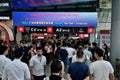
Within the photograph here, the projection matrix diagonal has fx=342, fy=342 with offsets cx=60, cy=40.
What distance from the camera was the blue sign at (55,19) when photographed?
2105 cm

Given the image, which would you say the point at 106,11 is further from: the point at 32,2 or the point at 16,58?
the point at 16,58

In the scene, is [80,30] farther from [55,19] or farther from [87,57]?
[87,57]

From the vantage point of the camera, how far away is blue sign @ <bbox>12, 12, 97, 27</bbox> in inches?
829

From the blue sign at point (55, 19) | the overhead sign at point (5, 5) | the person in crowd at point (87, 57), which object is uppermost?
the overhead sign at point (5, 5)

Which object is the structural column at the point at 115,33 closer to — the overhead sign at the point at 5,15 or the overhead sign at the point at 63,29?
the overhead sign at the point at 63,29

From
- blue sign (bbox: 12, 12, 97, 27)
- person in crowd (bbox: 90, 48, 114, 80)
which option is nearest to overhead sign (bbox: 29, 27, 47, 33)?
blue sign (bbox: 12, 12, 97, 27)

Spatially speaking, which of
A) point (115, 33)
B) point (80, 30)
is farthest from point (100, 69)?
point (80, 30)

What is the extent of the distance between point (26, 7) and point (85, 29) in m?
4.22

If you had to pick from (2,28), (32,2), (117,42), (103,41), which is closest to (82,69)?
(117,42)

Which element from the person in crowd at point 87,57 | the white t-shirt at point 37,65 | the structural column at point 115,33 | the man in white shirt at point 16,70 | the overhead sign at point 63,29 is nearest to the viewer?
the man in white shirt at point 16,70

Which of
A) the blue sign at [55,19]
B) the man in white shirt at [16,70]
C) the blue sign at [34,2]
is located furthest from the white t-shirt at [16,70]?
the blue sign at [55,19]

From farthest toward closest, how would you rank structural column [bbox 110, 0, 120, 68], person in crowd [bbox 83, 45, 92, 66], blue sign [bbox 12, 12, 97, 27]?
blue sign [bbox 12, 12, 97, 27]
structural column [bbox 110, 0, 120, 68]
person in crowd [bbox 83, 45, 92, 66]

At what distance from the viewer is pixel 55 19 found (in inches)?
838

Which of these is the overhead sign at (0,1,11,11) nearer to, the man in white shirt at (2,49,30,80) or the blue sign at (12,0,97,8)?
the blue sign at (12,0,97,8)
